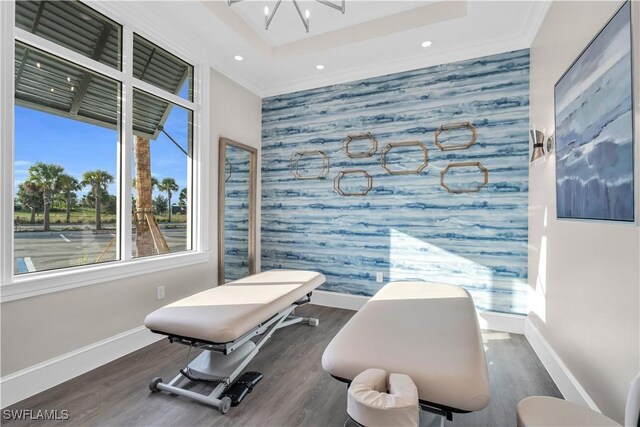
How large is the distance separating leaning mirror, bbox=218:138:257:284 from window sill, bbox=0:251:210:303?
643mm

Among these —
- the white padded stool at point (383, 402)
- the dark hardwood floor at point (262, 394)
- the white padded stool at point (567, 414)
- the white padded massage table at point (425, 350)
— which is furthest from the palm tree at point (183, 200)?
the white padded stool at point (567, 414)

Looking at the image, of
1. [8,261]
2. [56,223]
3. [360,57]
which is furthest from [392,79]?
[8,261]

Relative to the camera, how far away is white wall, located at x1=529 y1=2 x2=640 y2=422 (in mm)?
1324

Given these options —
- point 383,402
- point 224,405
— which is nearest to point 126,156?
point 224,405

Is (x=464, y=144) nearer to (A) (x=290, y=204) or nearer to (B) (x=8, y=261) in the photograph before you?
(A) (x=290, y=204)

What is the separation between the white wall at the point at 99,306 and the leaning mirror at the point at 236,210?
96mm

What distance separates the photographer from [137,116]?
2688 mm

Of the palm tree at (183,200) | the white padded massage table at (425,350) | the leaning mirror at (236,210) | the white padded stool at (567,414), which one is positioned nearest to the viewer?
the white padded stool at (567,414)

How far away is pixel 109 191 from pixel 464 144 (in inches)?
128

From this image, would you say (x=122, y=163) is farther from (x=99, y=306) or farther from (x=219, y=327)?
(x=219, y=327)

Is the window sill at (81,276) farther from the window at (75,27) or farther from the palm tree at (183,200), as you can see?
the window at (75,27)

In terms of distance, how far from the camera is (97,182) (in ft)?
7.87

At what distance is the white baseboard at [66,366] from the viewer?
1814mm

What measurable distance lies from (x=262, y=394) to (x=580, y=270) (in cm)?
203
